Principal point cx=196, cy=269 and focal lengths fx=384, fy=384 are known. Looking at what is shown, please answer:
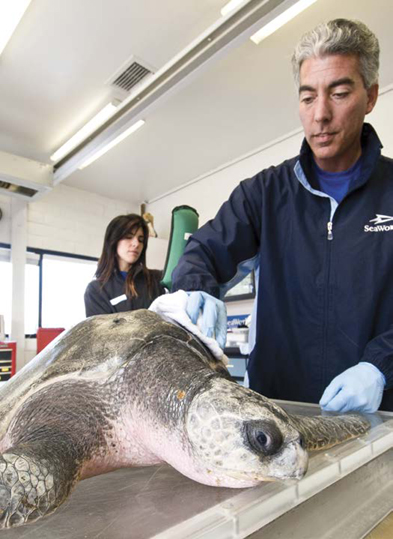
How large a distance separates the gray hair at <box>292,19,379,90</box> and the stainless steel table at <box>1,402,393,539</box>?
39.7 inches

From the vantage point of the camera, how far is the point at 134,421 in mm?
708

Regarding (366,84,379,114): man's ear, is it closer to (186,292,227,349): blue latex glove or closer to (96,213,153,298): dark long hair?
(186,292,227,349): blue latex glove

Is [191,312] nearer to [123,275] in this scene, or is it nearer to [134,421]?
[134,421]

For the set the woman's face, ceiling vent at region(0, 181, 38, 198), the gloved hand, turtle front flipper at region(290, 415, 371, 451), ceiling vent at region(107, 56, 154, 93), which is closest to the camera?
turtle front flipper at region(290, 415, 371, 451)

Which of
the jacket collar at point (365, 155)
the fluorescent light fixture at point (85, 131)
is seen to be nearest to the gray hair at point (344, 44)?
the jacket collar at point (365, 155)

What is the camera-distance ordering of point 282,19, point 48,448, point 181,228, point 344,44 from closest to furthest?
point 48,448 < point 344,44 < point 282,19 < point 181,228

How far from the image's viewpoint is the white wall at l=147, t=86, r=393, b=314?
3336 mm

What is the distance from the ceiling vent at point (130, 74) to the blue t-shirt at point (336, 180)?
88.8 inches

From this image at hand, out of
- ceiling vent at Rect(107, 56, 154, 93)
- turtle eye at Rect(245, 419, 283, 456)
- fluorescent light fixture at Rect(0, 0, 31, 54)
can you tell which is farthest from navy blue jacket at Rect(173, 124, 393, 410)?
ceiling vent at Rect(107, 56, 154, 93)

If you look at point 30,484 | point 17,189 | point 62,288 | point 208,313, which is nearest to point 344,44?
point 208,313

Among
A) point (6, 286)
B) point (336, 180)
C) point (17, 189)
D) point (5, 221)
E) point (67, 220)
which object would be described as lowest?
point (336, 180)

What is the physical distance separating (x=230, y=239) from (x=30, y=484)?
0.92 metres

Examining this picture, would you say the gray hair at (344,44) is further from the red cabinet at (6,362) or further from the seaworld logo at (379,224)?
the red cabinet at (6,362)

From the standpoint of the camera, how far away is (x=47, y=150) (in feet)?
14.1
